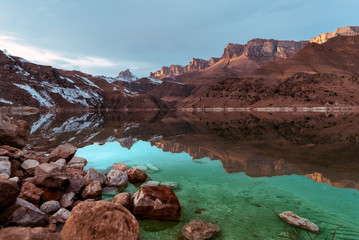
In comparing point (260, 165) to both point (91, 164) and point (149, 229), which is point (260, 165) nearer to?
point (149, 229)

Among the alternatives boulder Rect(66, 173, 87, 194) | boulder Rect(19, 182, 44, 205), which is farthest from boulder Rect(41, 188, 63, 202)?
boulder Rect(66, 173, 87, 194)

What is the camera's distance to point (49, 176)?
776 centimetres

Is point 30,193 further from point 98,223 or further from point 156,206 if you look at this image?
point 156,206

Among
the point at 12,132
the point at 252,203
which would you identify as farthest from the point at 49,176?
the point at 252,203

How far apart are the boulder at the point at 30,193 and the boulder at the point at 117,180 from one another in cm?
284

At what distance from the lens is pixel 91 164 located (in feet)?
46.0

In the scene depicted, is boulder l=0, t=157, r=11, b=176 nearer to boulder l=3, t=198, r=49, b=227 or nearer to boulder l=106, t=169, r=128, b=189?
boulder l=3, t=198, r=49, b=227

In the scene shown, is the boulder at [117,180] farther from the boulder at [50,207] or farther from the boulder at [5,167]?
the boulder at [5,167]

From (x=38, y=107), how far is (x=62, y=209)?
512ft

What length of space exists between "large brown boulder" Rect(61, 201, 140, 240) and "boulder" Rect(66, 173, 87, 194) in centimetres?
360

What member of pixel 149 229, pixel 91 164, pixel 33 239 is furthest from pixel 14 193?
pixel 91 164

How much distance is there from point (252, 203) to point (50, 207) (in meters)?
7.50

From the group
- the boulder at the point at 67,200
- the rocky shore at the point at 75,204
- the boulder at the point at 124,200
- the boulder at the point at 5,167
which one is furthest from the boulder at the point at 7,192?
the boulder at the point at 124,200

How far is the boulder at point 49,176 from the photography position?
25.4ft
